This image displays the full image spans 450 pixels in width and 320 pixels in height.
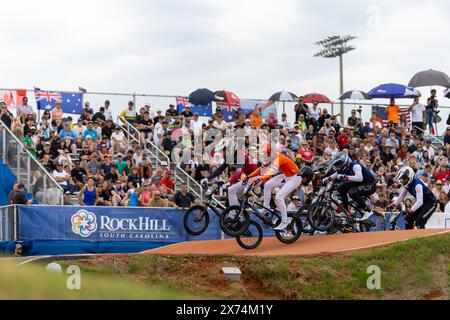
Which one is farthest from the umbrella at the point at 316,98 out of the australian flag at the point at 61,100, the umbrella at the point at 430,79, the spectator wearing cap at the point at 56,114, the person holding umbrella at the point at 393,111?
the spectator wearing cap at the point at 56,114

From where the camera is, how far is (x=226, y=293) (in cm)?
1842

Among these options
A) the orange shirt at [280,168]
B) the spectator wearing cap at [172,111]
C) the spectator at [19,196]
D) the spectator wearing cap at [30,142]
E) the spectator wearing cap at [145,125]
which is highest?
the spectator wearing cap at [172,111]

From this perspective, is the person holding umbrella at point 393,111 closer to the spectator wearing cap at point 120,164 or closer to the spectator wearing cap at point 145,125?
the spectator wearing cap at point 145,125

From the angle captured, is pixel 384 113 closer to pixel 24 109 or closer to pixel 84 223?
pixel 24 109

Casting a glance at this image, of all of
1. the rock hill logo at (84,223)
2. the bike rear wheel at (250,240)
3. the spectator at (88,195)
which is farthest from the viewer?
the spectator at (88,195)

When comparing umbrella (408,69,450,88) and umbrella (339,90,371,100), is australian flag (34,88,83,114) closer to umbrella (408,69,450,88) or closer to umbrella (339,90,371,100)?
umbrella (339,90,371,100)

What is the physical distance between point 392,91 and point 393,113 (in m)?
1.06

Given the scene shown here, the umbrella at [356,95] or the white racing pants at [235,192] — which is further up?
the umbrella at [356,95]

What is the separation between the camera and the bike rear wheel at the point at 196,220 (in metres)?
22.1

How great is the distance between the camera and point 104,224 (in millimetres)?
24891

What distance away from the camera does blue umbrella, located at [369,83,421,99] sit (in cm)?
3769

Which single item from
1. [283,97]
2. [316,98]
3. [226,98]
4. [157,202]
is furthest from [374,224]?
[316,98]

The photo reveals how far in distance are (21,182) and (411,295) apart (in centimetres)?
1174

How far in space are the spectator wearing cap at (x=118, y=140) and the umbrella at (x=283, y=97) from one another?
27.4 ft
